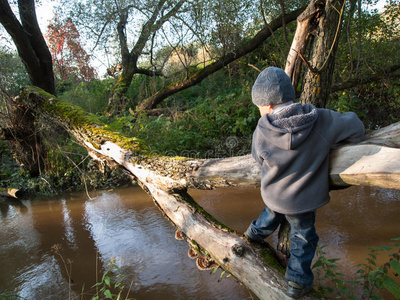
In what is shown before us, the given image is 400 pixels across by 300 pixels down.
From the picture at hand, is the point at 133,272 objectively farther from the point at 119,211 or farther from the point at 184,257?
the point at 119,211

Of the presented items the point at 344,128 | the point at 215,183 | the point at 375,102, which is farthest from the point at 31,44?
the point at 375,102

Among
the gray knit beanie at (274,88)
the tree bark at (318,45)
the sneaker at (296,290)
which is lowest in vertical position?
the sneaker at (296,290)

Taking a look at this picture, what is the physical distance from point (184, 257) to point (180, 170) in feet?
5.28

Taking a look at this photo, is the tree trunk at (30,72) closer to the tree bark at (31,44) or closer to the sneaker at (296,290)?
the tree bark at (31,44)

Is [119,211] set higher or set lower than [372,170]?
lower

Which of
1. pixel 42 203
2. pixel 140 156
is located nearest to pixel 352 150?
pixel 140 156

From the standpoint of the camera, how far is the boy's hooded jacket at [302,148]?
186 cm

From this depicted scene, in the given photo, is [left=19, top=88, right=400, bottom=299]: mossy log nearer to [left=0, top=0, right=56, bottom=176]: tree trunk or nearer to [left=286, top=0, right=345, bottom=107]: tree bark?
[left=286, top=0, right=345, bottom=107]: tree bark

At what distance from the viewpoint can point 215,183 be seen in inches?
102

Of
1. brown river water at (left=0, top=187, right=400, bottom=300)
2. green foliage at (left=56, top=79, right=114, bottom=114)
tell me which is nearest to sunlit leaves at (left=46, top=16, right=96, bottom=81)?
green foliage at (left=56, top=79, right=114, bottom=114)

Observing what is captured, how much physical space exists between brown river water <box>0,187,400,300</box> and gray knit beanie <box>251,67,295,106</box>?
2217 mm

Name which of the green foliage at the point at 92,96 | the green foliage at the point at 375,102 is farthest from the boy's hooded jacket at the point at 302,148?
the green foliage at the point at 92,96

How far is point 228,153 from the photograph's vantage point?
778cm

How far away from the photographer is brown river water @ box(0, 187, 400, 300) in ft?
11.4
